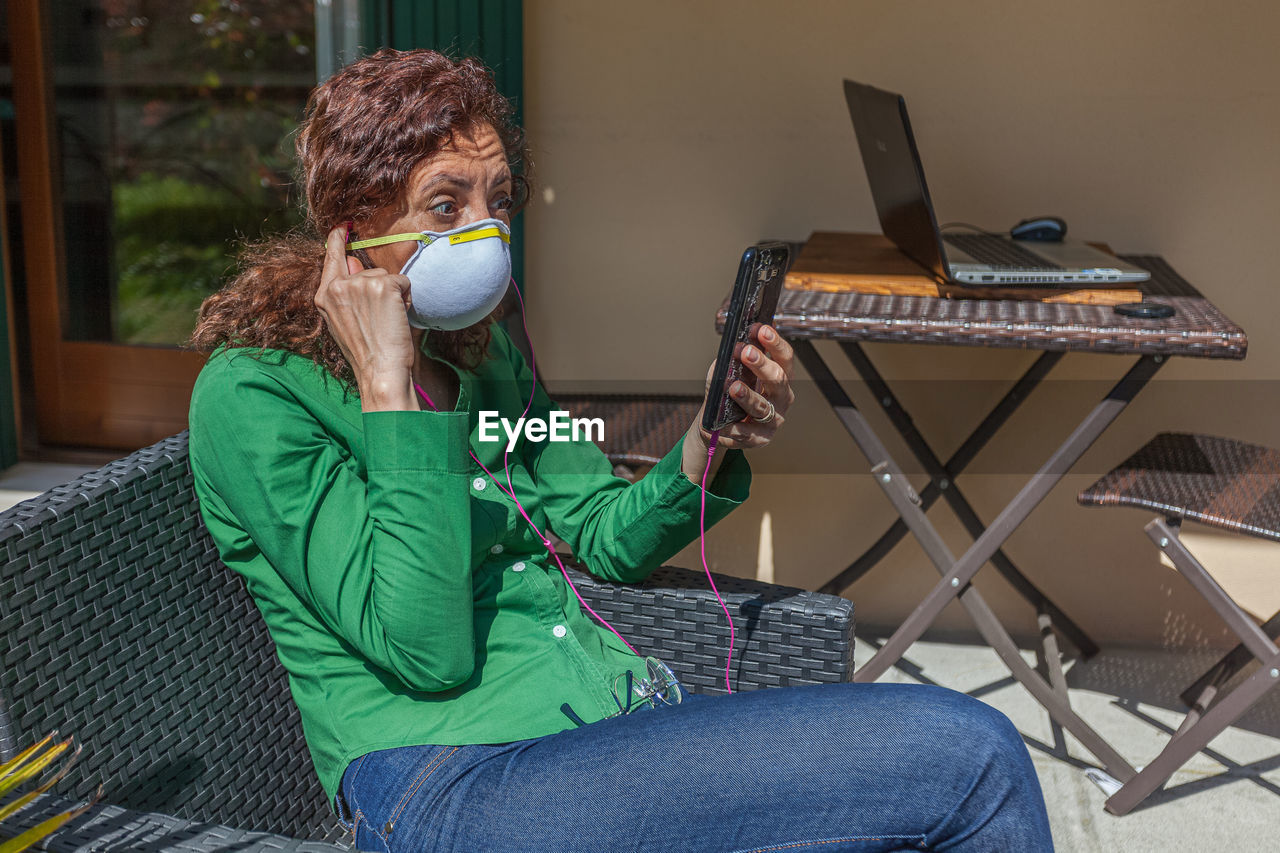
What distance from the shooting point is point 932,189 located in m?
3.06

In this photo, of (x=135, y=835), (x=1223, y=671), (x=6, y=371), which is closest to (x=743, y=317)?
(x=135, y=835)

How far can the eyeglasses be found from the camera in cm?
163

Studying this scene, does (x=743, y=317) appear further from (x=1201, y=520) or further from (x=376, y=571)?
(x=1201, y=520)

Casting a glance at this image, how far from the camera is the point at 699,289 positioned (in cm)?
321

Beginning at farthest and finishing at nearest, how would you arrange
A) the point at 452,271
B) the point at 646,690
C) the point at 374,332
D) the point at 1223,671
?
the point at 1223,671
the point at 646,690
the point at 452,271
the point at 374,332

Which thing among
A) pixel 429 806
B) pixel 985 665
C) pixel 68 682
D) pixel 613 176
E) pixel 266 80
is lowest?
pixel 985 665

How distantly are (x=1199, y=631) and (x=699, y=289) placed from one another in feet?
5.45

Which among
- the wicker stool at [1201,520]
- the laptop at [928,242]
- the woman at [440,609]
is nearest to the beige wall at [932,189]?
the laptop at [928,242]

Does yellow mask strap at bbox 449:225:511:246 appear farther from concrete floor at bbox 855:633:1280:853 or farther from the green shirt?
concrete floor at bbox 855:633:1280:853

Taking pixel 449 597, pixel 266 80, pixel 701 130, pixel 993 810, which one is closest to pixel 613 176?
pixel 701 130

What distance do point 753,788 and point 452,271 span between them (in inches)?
30.0

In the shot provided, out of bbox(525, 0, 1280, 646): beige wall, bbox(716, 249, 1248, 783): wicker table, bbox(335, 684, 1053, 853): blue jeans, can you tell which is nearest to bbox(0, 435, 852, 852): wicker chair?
bbox(335, 684, 1053, 853): blue jeans

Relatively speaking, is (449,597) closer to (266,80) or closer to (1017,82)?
(1017,82)

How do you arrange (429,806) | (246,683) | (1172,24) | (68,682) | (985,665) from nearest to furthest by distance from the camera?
(68,682), (429,806), (246,683), (1172,24), (985,665)
